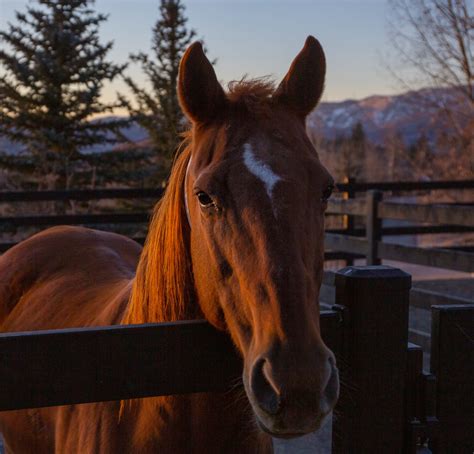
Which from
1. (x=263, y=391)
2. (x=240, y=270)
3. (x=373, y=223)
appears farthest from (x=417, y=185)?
(x=263, y=391)

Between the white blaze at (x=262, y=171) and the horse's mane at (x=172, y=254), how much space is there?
0.23 meters

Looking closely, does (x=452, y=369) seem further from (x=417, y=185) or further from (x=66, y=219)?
(x=417, y=185)

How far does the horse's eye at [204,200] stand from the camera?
1700 millimetres

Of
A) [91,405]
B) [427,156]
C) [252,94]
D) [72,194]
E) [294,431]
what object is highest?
[427,156]

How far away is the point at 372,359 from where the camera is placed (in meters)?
1.87

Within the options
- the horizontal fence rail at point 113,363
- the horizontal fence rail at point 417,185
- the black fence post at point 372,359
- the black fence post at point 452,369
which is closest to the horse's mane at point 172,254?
the horizontal fence rail at point 113,363

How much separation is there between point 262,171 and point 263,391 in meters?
0.56

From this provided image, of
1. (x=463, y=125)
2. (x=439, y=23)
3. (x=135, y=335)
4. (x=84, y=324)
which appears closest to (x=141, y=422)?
(x=135, y=335)

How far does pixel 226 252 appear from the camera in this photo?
5.41 ft

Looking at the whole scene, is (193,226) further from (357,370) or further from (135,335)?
(357,370)

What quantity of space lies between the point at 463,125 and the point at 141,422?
602 inches

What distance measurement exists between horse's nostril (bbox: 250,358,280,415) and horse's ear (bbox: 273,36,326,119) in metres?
0.90

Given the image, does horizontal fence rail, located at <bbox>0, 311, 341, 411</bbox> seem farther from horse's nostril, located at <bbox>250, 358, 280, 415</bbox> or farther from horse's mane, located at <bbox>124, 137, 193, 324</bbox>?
horse's nostril, located at <bbox>250, 358, 280, 415</bbox>

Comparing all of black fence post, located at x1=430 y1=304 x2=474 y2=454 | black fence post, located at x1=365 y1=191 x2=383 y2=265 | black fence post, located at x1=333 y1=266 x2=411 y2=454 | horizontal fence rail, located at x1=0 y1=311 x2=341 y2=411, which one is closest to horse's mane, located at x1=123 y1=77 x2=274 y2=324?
horizontal fence rail, located at x1=0 y1=311 x2=341 y2=411
